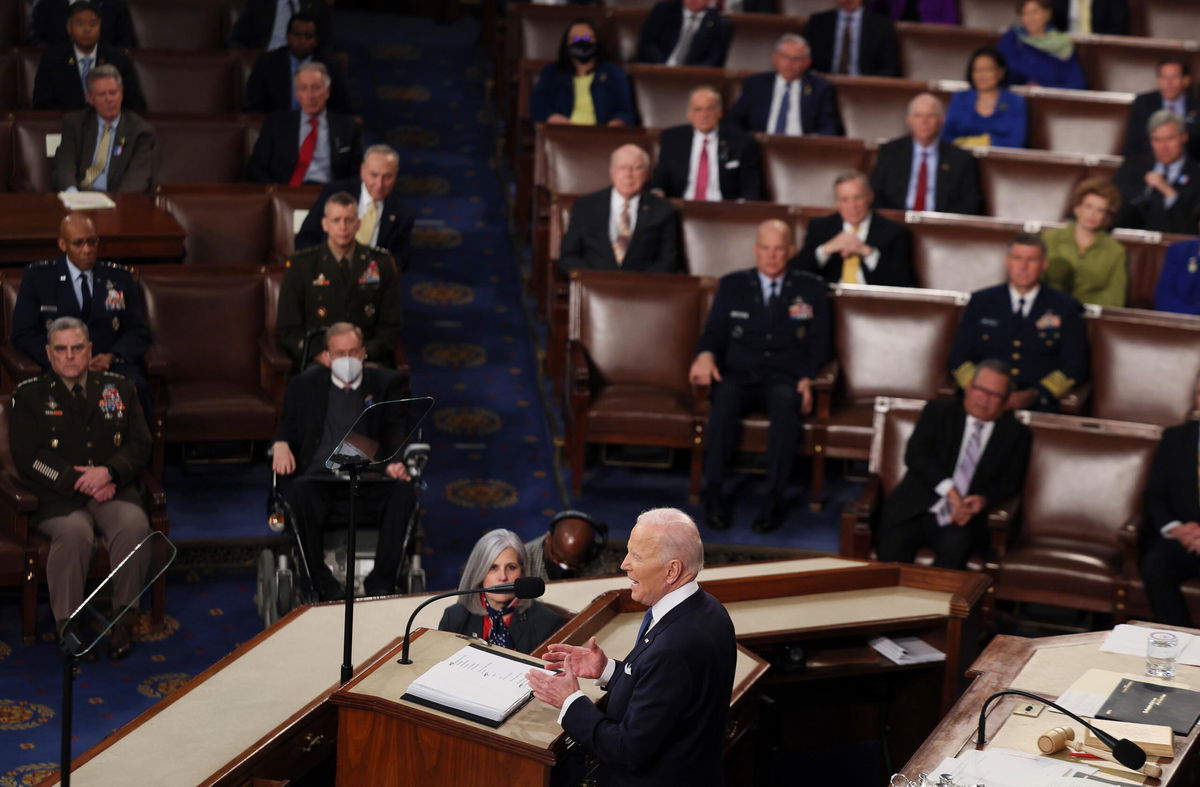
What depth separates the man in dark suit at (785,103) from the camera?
7.17 m

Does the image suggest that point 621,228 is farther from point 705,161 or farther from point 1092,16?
point 1092,16

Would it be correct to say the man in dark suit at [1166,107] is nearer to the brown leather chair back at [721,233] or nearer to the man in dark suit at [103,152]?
the brown leather chair back at [721,233]

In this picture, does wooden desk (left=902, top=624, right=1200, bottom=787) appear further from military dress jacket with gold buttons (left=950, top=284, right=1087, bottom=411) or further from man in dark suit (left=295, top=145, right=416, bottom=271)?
man in dark suit (left=295, top=145, right=416, bottom=271)

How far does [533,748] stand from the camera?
265 centimetres

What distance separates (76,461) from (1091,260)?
374 centimetres

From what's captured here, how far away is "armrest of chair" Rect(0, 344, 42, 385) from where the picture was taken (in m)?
5.15

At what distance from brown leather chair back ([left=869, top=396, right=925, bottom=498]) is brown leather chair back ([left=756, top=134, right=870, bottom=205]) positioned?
5.86ft

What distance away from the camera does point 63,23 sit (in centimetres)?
737

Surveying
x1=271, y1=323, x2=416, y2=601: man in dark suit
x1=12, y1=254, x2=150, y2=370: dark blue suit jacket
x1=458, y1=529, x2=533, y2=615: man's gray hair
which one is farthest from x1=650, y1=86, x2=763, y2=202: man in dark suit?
x1=458, y1=529, x2=533, y2=615: man's gray hair

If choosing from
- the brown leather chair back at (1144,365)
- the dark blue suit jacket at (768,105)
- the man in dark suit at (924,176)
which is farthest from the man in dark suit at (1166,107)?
the brown leather chair back at (1144,365)

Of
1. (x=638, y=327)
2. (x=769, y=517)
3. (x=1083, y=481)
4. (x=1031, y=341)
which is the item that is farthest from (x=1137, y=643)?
(x=638, y=327)

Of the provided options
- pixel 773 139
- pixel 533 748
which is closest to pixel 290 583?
pixel 533 748

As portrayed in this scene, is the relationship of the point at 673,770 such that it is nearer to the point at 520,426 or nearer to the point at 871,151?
the point at 520,426

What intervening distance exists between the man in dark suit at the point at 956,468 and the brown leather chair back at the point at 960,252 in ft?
3.59
